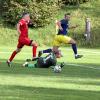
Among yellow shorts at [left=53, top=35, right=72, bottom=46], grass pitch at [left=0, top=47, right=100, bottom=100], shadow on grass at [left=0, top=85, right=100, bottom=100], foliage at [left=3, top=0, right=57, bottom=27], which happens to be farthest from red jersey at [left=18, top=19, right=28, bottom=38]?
foliage at [left=3, top=0, right=57, bottom=27]

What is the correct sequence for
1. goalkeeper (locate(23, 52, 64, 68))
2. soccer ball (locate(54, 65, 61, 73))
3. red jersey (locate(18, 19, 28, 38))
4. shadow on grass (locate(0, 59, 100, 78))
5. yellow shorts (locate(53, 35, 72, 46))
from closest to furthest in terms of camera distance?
1. shadow on grass (locate(0, 59, 100, 78))
2. soccer ball (locate(54, 65, 61, 73))
3. goalkeeper (locate(23, 52, 64, 68))
4. red jersey (locate(18, 19, 28, 38))
5. yellow shorts (locate(53, 35, 72, 46))

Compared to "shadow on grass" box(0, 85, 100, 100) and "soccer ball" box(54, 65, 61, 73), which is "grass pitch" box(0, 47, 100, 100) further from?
"soccer ball" box(54, 65, 61, 73)

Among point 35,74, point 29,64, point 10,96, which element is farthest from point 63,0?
point 10,96

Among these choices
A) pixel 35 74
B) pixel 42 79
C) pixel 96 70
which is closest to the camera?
pixel 42 79

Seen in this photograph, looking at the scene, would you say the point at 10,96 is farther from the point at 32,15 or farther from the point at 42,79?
the point at 32,15

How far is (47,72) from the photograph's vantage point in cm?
1997

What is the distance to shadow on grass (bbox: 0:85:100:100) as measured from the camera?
42.2 feet

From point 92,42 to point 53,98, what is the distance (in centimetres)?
3113

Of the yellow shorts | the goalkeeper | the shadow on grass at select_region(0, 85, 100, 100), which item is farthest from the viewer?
the yellow shorts

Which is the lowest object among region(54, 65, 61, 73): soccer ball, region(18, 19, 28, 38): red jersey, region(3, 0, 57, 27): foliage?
region(3, 0, 57, 27): foliage

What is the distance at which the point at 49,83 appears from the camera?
16.1 meters

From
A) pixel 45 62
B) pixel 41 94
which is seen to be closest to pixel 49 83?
pixel 41 94

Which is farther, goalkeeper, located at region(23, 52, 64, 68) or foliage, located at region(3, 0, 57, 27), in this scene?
foliage, located at region(3, 0, 57, 27)

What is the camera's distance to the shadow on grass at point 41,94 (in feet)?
42.2
